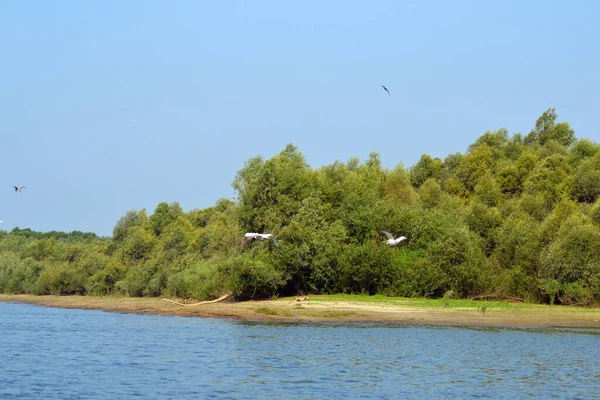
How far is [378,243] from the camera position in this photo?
6016cm

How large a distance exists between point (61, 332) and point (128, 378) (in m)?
19.0

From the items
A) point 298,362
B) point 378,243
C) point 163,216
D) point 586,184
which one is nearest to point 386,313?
point 378,243

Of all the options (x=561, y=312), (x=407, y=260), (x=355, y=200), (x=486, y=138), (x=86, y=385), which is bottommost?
(x=86, y=385)

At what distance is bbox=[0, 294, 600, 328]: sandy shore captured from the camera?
147ft

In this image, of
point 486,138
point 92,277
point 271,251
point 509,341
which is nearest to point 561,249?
point 509,341

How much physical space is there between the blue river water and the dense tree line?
1179cm

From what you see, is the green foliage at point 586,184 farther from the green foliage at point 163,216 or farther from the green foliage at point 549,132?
the green foliage at point 163,216

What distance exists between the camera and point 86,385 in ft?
84.6

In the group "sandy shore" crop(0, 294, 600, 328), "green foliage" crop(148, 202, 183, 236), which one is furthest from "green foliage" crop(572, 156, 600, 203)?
"green foliage" crop(148, 202, 183, 236)

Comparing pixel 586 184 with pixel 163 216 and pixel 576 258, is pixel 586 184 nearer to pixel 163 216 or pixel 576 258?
pixel 576 258

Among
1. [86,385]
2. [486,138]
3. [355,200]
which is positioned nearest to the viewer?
[86,385]

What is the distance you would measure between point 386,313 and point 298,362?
1833 cm

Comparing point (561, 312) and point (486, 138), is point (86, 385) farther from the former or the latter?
point (486, 138)

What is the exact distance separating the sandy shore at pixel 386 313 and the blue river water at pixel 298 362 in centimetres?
266
